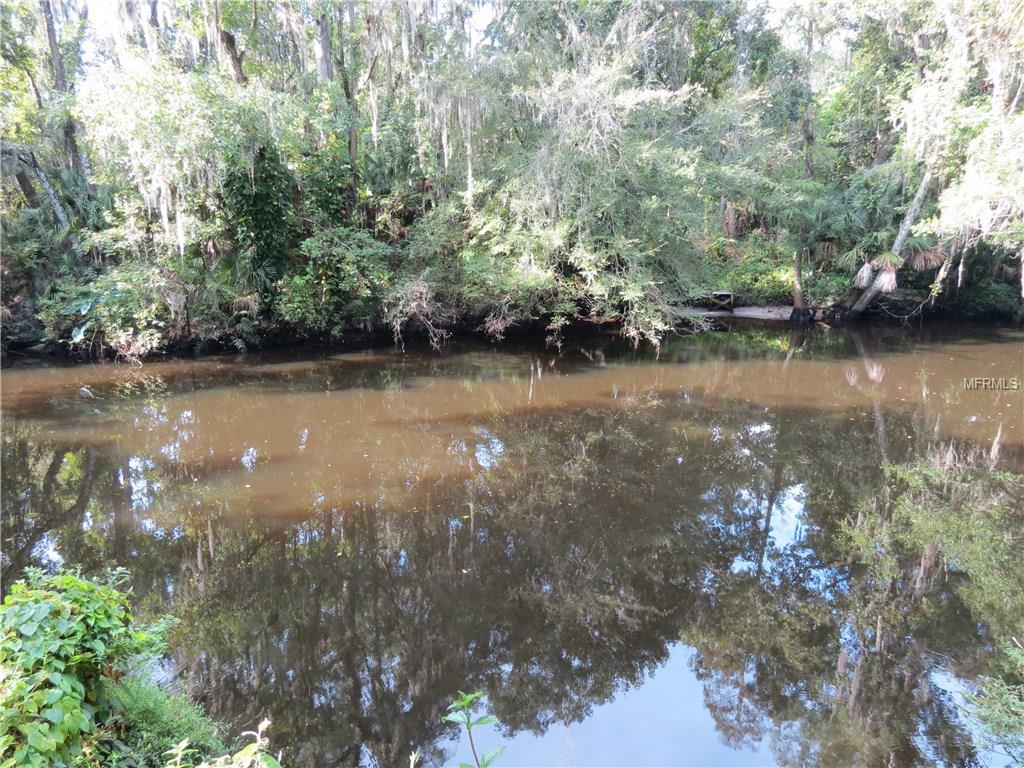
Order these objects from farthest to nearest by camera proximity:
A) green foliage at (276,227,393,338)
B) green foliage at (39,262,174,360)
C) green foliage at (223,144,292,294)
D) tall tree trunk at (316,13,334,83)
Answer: tall tree trunk at (316,13,334,83) < green foliage at (276,227,393,338) < green foliage at (223,144,292,294) < green foliage at (39,262,174,360)

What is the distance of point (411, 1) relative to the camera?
11.7 m

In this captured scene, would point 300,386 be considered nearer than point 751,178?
Yes

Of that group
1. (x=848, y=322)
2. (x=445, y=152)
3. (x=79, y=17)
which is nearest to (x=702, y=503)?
(x=445, y=152)

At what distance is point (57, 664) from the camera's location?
1.84 meters

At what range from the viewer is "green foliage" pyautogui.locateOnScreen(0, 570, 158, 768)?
1.67 meters

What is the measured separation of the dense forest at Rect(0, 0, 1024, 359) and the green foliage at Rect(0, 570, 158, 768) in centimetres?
980

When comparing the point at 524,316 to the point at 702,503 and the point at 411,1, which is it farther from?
the point at 702,503

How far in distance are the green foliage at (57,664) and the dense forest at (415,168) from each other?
980 cm

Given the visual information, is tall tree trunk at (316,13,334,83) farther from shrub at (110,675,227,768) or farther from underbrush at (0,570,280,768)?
underbrush at (0,570,280,768)

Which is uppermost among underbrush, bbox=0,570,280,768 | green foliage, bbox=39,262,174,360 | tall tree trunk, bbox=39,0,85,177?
tall tree trunk, bbox=39,0,85,177

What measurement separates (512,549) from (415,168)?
10.6 meters

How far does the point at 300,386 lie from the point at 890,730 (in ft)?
30.1

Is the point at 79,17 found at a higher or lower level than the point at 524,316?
higher

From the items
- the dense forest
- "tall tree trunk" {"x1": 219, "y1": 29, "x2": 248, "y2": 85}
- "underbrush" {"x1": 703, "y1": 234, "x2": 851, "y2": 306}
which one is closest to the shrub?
→ the dense forest
